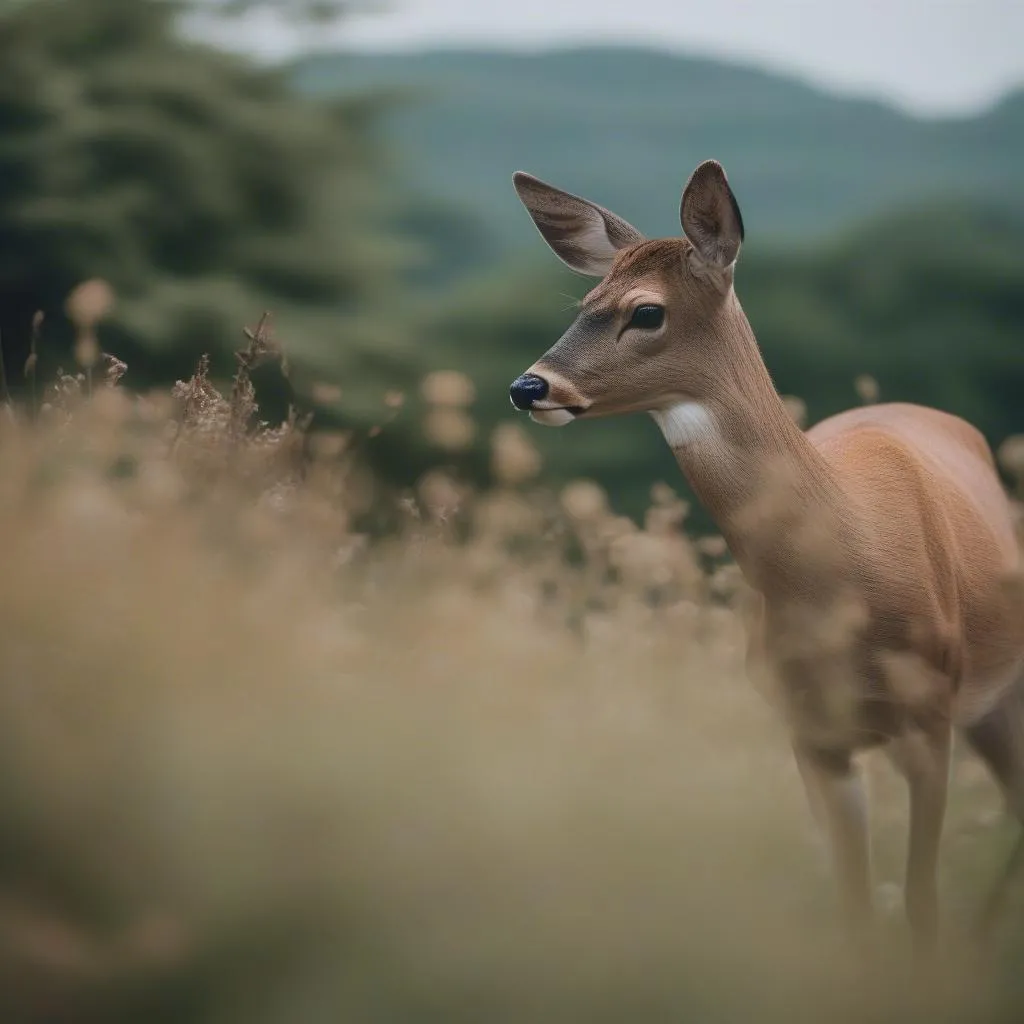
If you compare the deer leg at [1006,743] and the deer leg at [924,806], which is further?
the deer leg at [1006,743]

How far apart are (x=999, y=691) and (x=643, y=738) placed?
2191 millimetres

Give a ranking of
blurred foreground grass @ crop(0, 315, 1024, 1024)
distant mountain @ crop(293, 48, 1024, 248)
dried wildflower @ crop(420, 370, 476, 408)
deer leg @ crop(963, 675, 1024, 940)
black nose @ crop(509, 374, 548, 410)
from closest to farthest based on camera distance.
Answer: blurred foreground grass @ crop(0, 315, 1024, 1024) < black nose @ crop(509, 374, 548, 410) < dried wildflower @ crop(420, 370, 476, 408) < deer leg @ crop(963, 675, 1024, 940) < distant mountain @ crop(293, 48, 1024, 248)

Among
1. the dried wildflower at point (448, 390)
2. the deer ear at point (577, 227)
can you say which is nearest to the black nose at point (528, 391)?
the dried wildflower at point (448, 390)

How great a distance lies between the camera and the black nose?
3408 millimetres

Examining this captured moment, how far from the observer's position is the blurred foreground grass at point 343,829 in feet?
6.07

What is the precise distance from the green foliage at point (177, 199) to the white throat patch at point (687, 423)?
5.97 meters

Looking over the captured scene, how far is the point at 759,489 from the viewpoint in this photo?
136 inches

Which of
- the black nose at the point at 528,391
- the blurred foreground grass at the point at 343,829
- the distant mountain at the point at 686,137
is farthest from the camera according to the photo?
the distant mountain at the point at 686,137

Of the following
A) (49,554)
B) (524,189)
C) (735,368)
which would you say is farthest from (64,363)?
(49,554)

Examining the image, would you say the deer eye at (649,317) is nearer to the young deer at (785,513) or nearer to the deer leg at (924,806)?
the young deer at (785,513)

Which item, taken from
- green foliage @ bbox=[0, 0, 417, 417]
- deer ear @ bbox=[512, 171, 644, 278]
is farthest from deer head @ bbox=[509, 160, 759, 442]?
green foliage @ bbox=[0, 0, 417, 417]

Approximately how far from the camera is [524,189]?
402 cm

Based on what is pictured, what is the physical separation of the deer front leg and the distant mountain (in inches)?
404

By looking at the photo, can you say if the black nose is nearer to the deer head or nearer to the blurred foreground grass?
the deer head
